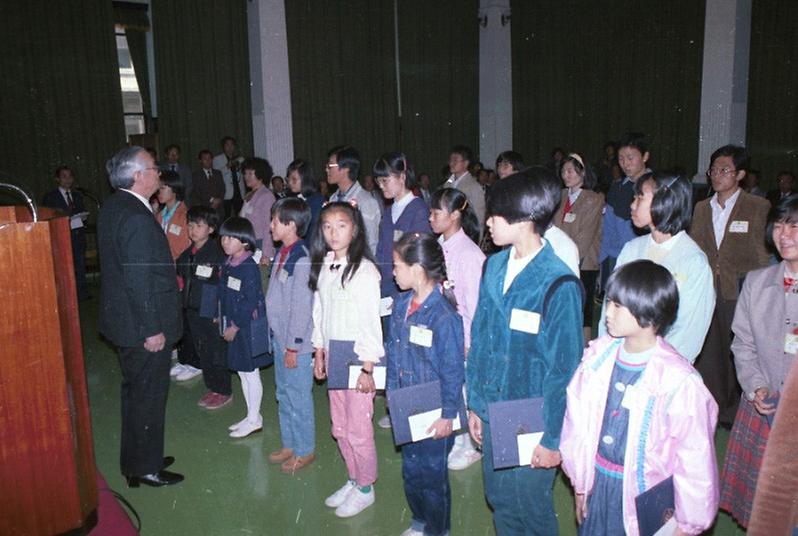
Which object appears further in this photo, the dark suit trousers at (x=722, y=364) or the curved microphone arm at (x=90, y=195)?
the curved microphone arm at (x=90, y=195)

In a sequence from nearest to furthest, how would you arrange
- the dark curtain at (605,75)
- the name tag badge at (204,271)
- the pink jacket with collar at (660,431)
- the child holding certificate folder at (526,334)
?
the pink jacket with collar at (660,431) → the child holding certificate folder at (526,334) → the name tag badge at (204,271) → the dark curtain at (605,75)

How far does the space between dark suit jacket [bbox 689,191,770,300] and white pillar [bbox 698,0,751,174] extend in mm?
7137

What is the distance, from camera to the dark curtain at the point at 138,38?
10.1 m

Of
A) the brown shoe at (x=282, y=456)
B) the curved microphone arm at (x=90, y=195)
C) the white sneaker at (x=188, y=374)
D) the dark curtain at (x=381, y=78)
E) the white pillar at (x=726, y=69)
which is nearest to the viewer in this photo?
the brown shoe at (x=282, y=456)

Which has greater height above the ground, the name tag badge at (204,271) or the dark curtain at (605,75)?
the dark curtain at (605,75)

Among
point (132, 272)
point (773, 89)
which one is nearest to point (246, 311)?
point (132, 272)

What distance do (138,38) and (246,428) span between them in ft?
27.9

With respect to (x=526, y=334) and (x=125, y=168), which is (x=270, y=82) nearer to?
(x=125, y=168)

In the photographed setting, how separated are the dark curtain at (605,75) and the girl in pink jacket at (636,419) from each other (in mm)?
→ 9959

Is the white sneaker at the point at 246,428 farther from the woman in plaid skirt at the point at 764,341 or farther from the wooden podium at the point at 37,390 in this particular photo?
the woman in plaid skirt at the point at 764,341

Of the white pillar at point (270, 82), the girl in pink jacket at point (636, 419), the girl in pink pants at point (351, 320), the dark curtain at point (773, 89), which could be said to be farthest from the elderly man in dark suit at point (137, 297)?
the dark curtain at point (773, 89)

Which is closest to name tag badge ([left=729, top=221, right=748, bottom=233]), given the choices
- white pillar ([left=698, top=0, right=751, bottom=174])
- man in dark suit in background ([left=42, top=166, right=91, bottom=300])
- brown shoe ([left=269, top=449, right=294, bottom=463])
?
brown shoe ([left=269, top=449, right=294, bottom=463])

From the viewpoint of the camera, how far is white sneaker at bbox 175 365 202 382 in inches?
201

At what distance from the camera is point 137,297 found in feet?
10.2
